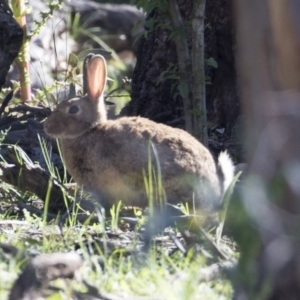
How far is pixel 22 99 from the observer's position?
760 cm

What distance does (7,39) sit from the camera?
20.4ft

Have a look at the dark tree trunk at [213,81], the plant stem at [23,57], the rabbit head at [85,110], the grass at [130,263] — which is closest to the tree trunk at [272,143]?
the grass at [130,263]

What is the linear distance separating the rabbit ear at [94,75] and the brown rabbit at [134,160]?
25 cm

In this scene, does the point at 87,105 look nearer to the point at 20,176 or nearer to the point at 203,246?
the point at 20,176

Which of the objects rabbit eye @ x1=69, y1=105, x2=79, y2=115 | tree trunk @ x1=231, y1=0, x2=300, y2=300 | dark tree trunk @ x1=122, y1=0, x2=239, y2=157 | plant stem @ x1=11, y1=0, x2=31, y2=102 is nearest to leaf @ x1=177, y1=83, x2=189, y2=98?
rabbit eye @ x1=69, y1=105, x2=79, y2=115

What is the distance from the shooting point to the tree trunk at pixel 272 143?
2588mm

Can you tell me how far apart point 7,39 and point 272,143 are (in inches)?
157

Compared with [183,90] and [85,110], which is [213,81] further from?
[85,110]

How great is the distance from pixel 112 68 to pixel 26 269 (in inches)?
336

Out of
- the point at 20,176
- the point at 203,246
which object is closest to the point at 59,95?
the point at 20,176

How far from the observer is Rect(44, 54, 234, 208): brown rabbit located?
502 centimetres

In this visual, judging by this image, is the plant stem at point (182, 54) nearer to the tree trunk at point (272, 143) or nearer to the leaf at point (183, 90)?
the leaf at point (183, 90)

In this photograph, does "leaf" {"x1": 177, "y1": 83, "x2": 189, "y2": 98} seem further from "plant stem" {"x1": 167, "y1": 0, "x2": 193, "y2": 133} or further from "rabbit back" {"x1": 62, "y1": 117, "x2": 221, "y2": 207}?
"rabbit back" {"x1": 62, "y1": 117, "x2": 221, "y2": 207}

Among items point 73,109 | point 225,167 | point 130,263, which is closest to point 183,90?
point 73,109
